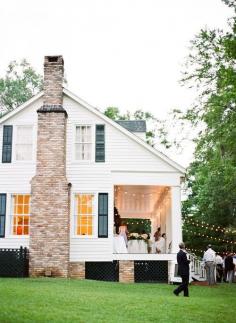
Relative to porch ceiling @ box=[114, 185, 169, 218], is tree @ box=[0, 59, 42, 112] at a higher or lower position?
higher

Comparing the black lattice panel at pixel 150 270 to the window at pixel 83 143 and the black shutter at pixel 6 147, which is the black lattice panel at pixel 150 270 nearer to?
the window at pixel 83 143

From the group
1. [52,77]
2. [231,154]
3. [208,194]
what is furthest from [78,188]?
[208,194]

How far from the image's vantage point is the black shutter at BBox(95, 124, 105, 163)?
24.4 m

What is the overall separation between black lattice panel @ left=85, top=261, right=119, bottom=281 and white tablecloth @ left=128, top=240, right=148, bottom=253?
1.54m

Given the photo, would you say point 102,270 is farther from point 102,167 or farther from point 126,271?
point 102,167

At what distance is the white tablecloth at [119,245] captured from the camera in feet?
78.2

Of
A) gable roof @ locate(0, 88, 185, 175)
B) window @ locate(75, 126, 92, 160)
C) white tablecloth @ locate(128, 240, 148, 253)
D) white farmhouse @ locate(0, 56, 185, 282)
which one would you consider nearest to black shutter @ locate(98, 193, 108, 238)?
white farmhouse @ locate(0, 56, 185, 282)

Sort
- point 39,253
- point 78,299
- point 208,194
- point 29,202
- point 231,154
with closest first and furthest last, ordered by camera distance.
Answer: point 78,299 < point 39,253 < point 29,202 < point 231,154 < point 208,194

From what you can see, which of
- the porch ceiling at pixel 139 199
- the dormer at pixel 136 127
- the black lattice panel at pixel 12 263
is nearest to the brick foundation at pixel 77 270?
the black lattice panel at pixel 12 263

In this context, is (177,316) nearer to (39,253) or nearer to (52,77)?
(39,253)

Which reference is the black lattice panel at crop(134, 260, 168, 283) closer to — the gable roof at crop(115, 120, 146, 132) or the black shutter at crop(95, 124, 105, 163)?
the black shutter at crop(95, 124, 105, 163)

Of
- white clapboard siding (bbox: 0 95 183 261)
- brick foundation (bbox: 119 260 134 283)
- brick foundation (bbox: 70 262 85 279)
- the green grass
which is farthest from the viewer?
white clapboard siding (bbox: 0 95 183 261)

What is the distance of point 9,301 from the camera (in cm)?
1229

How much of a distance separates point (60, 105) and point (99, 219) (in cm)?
511
